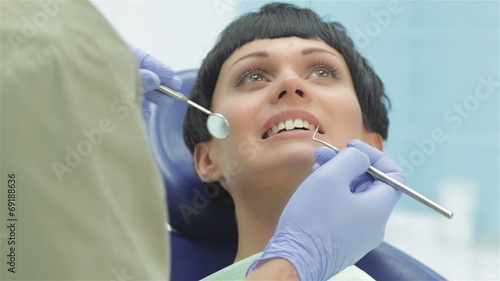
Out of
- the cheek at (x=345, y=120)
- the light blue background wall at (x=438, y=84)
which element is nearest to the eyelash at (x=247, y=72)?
the cheek at (x=345, y=120)

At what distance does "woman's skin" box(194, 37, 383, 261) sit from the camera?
54.8 inches

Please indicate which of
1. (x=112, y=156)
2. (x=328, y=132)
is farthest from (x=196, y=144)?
(x=112, y=156)

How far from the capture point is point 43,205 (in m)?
0.57

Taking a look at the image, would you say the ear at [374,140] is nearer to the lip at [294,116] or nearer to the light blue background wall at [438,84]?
the lip at [294,116]

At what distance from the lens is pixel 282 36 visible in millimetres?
1558

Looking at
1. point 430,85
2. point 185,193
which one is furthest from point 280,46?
point 430,85

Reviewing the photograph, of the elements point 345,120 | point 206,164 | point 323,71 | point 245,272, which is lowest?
point 245,272

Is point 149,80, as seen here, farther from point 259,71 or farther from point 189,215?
point 189,215

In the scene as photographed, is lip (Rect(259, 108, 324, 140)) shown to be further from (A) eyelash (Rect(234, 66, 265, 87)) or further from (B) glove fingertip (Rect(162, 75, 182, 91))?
(B) glove fingertip (Rect(162, 75, 182, 91))

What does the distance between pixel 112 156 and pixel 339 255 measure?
558mm

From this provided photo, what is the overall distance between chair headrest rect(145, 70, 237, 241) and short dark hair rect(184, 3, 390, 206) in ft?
0.19

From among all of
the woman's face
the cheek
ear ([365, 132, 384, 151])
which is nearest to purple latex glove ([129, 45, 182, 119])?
the woman's face

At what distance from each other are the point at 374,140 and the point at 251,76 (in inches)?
15.4

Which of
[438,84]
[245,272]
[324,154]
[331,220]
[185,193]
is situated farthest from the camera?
[438,84]
